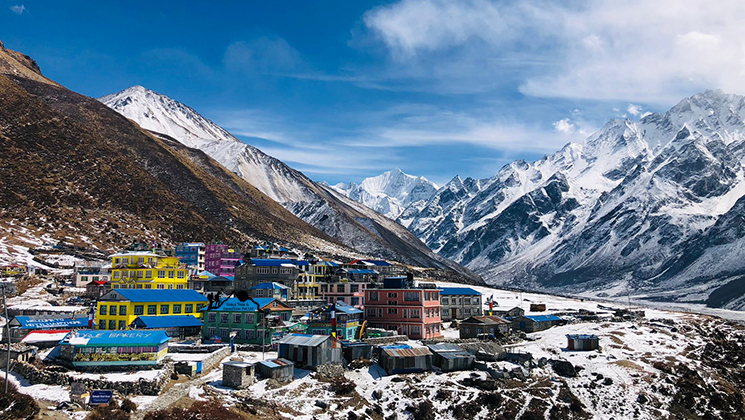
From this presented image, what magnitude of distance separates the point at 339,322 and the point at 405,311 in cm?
1269

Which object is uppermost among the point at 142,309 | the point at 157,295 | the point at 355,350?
the point at 157,295

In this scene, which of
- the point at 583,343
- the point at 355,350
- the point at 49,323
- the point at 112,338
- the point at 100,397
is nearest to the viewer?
the point at 100,397

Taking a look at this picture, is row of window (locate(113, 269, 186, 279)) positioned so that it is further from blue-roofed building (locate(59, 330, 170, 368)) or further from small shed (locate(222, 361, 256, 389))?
small shed (locate(222, 361, 256, 389))

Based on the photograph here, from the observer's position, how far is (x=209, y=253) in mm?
141125

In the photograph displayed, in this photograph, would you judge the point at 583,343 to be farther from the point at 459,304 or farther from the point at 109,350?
the point at 109,350

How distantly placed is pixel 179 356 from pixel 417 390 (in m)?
23.0

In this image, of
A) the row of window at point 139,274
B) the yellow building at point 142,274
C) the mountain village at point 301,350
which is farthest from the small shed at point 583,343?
the row of window at point 139,274

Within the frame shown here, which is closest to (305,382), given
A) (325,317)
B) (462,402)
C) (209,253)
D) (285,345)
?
(285,345)

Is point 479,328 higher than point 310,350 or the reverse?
higher

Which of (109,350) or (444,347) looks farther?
(444,347)

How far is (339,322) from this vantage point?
72375 mm

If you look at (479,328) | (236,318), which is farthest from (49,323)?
(479,328)

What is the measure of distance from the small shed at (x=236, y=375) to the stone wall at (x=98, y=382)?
16.6ft

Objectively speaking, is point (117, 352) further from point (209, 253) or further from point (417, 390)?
point (209, 253)
